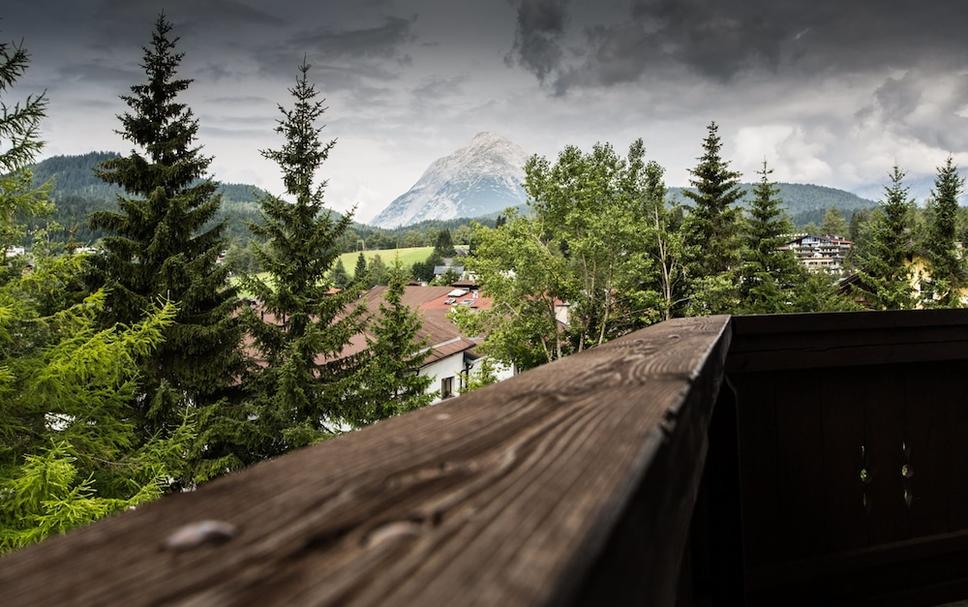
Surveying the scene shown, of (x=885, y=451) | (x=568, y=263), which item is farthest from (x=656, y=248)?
(x=885, y=451)

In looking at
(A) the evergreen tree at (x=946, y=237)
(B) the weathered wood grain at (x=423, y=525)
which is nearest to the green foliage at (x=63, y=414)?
(B) the weathered wood grain at (x=423, y=525)

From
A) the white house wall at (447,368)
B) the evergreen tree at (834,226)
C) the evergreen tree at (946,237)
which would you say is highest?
the evergreen tree at (834,226)

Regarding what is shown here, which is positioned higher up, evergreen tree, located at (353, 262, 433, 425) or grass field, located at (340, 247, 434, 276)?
grass field, located at (340, 247, 434, 276)

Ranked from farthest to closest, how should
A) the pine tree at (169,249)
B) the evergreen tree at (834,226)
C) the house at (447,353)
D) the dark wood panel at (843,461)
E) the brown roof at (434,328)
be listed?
1. the evergreen tree at (834,226)
2. the house at (447,353)
3. the brown roof at (434,328)
4. the pine tree at (169,249)
5. the dark wood panel at (843,461)

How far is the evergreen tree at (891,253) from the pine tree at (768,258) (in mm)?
2882

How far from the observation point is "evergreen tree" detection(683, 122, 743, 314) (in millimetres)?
27047

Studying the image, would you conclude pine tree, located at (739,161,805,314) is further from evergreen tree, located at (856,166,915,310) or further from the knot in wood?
the knot in wood

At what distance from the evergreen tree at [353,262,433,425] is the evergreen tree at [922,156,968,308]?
20569mm

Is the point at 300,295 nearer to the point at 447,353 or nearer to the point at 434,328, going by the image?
the point at 447,353

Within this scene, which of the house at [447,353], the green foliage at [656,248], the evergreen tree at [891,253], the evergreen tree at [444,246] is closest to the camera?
the evergreen tree at [891,253]

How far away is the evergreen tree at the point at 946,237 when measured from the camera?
22.2 metres

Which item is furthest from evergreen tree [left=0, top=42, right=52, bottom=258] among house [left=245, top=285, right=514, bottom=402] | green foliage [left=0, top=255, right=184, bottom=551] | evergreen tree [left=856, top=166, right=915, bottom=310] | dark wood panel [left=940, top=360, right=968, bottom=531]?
evergreen tree [left=856, top=166, right=915, bottom=310]

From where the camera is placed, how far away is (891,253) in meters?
21.9

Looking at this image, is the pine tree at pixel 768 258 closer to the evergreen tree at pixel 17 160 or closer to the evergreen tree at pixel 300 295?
the evergreen tree at pixel 300 295
